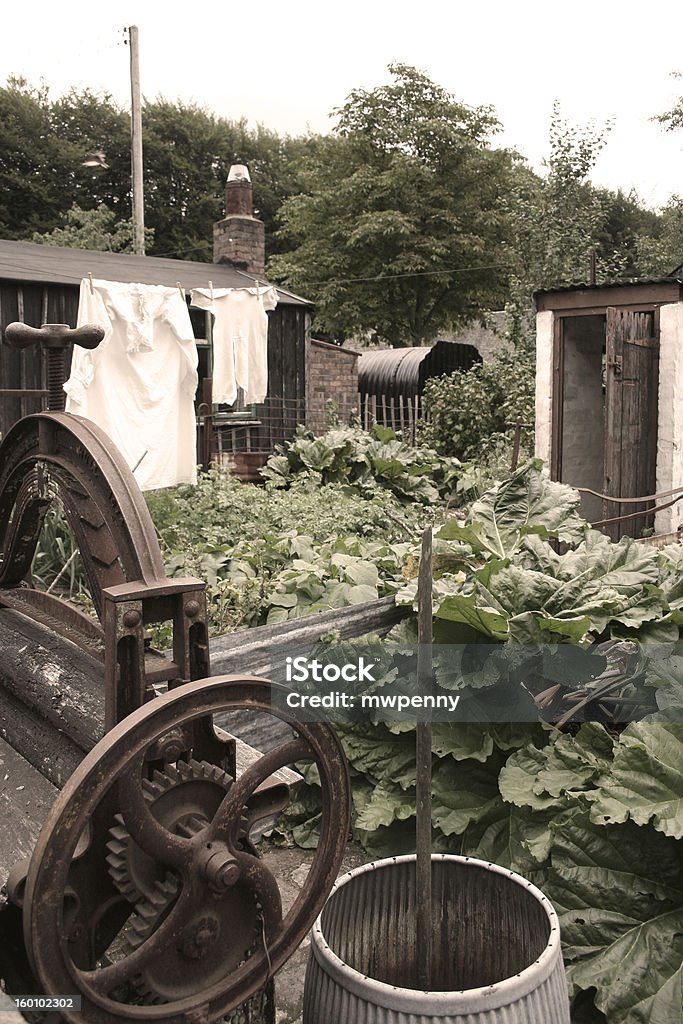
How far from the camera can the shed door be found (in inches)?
320

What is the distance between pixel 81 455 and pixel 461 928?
1286 mm

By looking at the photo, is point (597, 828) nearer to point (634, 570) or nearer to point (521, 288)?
point (634, 570)

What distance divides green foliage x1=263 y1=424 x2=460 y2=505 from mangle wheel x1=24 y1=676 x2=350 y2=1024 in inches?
275

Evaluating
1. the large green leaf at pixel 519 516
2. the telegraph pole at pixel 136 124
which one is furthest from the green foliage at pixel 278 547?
the telegraph pole at pixel 136 124

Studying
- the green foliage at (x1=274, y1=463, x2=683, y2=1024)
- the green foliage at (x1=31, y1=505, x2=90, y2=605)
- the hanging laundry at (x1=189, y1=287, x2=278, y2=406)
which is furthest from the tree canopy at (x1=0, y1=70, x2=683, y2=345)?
the green foliage at (x1=274, y1=463, x2=683, y2=1024)

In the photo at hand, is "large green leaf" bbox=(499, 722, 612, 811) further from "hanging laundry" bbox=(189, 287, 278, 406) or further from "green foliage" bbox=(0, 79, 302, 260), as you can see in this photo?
"green foliage" bbox=(0, 79, 302, 260)

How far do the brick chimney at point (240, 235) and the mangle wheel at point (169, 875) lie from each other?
Result: 43.4ft

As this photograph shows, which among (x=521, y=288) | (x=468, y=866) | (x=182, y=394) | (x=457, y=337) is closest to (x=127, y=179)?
(x=457, y=337)

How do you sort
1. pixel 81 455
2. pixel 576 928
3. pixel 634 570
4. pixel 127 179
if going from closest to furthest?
1. pixel 81 455
2. pixel 576 928
3. pixel 634 570
4. pixel 127 179

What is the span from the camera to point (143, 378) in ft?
27.5

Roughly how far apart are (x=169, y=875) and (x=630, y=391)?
7564 millimetres

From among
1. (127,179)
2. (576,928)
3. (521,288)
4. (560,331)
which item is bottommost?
(576,928)

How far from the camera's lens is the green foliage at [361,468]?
8992 millimetres

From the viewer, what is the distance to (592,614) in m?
3.17
